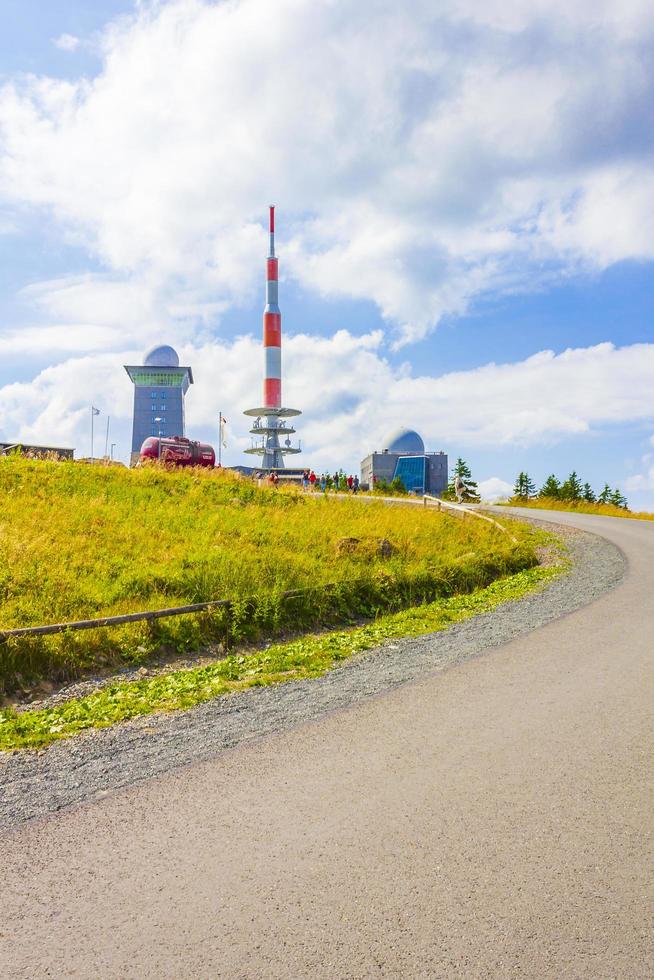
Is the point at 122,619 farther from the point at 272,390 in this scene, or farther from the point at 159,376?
the point at 159,376

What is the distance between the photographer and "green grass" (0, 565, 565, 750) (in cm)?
730

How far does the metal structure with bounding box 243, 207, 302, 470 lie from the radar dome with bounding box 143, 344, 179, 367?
6691 centimetres

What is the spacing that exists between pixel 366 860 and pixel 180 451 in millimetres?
35296

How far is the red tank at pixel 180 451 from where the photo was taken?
3675cm

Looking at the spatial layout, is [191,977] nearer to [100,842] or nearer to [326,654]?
[100,842]

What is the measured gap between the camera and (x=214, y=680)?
8812mm

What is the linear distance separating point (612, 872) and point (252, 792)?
252 centimetres

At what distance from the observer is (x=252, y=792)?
16.3 feet

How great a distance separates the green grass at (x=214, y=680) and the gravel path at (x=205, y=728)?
0.32 meters

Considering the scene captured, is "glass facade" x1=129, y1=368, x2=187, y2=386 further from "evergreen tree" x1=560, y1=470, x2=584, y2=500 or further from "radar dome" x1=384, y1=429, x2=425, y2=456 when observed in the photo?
"evergreen tree" x1=560, y1=470, x2=584, y2=500

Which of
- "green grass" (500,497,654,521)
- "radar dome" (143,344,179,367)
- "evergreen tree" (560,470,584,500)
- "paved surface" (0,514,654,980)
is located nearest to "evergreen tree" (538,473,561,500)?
"evergreen tree" (560,470,584,500)

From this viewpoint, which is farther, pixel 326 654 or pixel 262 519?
pixel 262 519

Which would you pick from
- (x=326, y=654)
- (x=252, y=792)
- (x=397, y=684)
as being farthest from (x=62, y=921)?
(x=326, y=654)

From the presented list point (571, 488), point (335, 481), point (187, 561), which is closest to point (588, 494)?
point (571, 488)
